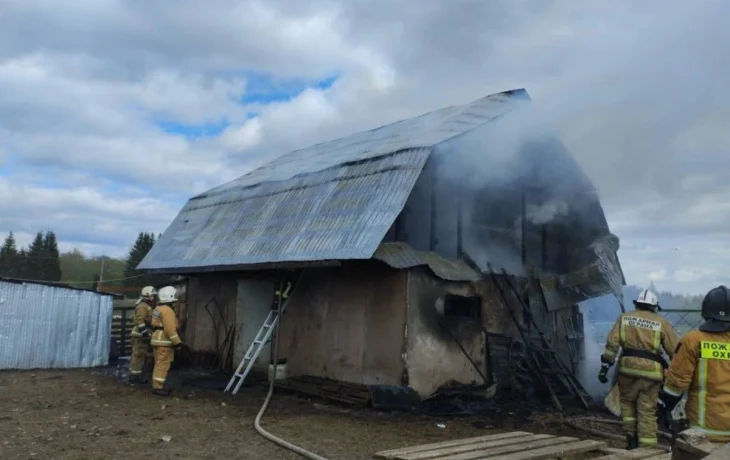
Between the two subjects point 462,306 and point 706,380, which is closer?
point 706,380

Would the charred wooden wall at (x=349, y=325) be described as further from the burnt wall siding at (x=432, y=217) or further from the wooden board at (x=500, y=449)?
the wooden board at (x=500, y=449)

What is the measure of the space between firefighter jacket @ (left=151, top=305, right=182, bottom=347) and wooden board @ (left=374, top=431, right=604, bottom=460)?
245 inches

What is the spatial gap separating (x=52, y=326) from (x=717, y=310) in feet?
46.6

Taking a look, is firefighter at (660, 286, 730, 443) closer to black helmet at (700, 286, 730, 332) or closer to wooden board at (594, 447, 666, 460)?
black helmet at (700, 286, 730, 332)

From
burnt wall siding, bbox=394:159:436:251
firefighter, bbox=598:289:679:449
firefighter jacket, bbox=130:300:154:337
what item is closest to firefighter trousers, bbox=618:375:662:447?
firefighter, bbox=598:289:679:449

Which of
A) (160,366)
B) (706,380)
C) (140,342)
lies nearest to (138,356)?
(140,342)

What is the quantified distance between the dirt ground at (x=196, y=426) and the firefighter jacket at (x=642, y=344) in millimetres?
1602

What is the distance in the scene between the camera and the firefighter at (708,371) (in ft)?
14.0

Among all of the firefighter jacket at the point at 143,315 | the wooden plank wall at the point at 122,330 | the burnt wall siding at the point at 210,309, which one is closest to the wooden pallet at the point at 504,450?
the firefighter jacket at the point at 143,315

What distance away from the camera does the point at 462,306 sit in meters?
10.6

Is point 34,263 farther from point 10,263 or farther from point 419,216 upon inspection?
point 419,216

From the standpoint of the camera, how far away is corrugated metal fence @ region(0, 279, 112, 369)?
13984 mm

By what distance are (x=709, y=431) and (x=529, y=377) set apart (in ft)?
21.9

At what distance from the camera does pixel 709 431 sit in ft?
14.0
